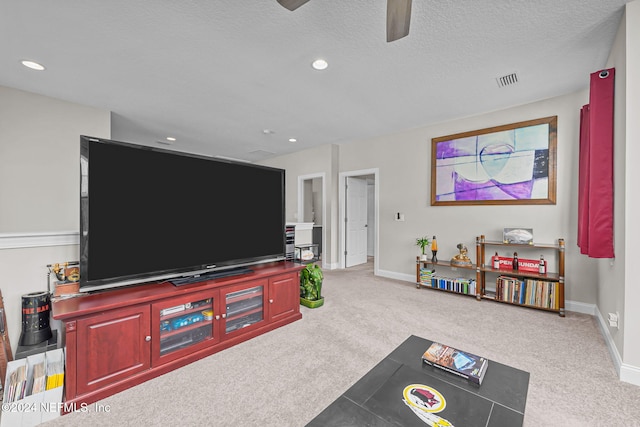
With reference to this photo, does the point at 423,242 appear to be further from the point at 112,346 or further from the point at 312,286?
the point at 112,346

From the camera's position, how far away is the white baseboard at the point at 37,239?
1773 millimetres

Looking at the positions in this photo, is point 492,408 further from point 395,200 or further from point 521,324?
point 395,200

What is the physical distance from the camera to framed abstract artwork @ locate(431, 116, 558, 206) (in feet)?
10.4

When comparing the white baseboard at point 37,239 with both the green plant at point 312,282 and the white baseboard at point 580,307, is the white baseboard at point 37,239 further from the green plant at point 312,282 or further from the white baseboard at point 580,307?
the white baseboard at point 580,307

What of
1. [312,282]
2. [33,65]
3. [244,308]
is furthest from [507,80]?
[33,65]

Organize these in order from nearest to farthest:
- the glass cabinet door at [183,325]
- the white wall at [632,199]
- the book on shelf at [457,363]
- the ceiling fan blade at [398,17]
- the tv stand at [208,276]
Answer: the book on shelf at [457,363], the ceiling fan blade at [398,17], the white wall at [632,199], the glass cabinet door at [183,325], the tv stand at [208,276]

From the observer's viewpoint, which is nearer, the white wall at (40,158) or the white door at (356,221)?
the white wall at (40,158)

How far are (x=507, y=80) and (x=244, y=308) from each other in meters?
3.51

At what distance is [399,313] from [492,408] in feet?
6.39

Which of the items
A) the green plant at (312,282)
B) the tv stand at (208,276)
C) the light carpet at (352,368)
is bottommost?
the light carpet at (352,368)

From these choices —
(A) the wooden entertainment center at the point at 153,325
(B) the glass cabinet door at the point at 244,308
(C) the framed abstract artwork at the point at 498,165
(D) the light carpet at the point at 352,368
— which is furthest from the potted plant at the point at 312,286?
(C) the framed abstract artwork at the point at 498,165

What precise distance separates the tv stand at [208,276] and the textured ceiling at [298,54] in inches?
76.3

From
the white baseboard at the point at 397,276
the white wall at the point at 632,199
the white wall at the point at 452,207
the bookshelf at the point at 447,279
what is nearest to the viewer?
the white wall at the point at 632,199

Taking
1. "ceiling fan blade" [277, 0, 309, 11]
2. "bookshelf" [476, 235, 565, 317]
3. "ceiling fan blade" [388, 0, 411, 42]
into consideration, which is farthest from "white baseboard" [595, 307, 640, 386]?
"ceiling fan blade" [277, 0, 309, 11]
